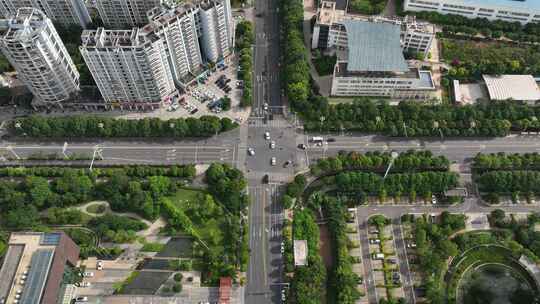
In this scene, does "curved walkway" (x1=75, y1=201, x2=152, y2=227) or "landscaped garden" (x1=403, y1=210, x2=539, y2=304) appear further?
"curved walkway" (x1=75, y1=201, x2=152, y2=227)

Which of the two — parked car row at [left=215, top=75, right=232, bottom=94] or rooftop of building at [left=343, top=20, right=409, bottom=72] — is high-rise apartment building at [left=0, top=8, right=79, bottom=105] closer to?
parked car row at [left=215, top=75, right=232, bottom=94]

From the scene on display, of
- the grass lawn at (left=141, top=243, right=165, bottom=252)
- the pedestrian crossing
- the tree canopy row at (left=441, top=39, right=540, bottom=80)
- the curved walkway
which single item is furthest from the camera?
the tree canopy row at (left=441, top=39, right=540, bottom=80)

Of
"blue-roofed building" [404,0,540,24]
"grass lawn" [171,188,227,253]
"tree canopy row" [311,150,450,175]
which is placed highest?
"blue-roofed building" [404,0,540,24]

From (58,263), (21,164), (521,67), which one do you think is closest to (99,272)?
(58,263)

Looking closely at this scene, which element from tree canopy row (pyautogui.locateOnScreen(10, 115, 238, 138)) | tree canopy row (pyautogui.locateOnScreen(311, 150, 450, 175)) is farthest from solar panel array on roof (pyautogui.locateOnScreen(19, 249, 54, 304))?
tree canopy row (pyautogui.locateOnScreen(311, 150, 450, 175))

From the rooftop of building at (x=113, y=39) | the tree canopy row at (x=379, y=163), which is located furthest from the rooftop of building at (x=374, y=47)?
the rooftop of building at (x=113, y=39)

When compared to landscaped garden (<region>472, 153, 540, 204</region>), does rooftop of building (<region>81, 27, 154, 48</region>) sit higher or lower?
higher

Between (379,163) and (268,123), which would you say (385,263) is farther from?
(268,123)

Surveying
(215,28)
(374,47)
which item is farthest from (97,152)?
(374,47)
